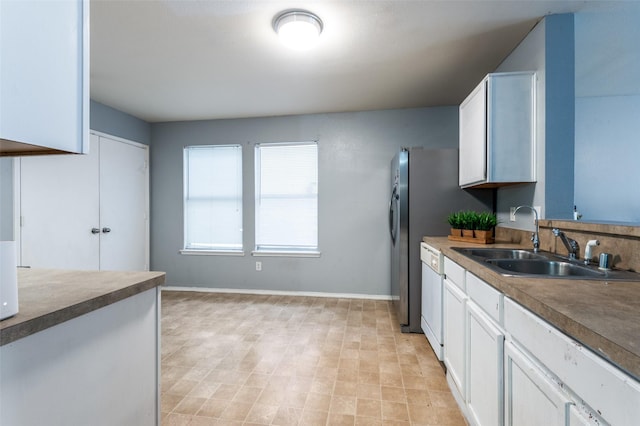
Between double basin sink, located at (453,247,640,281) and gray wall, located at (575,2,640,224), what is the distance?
0.71 metres

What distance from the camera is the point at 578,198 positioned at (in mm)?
2098

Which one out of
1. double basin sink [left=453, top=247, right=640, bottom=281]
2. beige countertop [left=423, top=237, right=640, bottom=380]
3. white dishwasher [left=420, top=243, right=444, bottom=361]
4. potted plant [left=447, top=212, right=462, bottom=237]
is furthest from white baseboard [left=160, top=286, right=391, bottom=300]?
beige countertop [left=423, top=237, right=640, bottom=380]

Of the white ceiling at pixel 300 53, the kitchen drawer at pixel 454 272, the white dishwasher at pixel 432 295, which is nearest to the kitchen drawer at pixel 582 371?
the kitchen drawer at pixel 454 272

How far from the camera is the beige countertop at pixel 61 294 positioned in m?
0.72

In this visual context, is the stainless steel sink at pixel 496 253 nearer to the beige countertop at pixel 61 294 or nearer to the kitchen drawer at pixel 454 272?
the kitchen drawer at pixel 454 272

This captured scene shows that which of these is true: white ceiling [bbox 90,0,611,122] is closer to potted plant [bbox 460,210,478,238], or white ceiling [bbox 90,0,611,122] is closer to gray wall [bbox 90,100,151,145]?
gray wall [bbox 90,100,151,145]

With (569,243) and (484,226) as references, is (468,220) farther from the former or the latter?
(569,243)

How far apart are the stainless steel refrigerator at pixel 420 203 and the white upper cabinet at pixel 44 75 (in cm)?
A: 248

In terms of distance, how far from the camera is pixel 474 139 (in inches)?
90.9

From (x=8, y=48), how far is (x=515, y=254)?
246 centimetres

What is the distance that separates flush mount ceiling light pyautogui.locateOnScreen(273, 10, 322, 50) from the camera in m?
1.88

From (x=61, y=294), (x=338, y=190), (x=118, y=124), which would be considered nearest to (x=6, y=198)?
(x=118, y=124)

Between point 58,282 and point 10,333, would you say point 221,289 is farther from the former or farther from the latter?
point 10,333

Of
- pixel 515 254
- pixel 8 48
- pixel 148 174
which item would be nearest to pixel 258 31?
pixel 8 48
